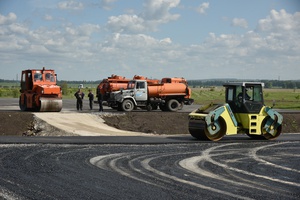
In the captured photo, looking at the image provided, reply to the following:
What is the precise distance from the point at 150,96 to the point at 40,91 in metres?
8.85

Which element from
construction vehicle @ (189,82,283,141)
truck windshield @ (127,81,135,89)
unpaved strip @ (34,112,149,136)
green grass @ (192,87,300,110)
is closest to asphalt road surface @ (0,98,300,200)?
construction vehicle @ (189,82,283,141)

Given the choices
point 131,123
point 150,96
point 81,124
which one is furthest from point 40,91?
point 150,96

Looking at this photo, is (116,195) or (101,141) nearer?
(116,195)

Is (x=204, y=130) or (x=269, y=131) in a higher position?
(x=204, y=130)

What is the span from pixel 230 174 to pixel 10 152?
7.42m

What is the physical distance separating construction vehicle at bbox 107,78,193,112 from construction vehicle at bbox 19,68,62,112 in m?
5.45

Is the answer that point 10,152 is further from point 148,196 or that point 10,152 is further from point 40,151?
point 148,196

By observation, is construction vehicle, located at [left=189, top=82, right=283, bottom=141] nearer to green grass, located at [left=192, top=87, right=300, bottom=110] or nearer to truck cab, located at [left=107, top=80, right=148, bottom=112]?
truck cab, located at [left=107, top=80, right=148, bottom=112]

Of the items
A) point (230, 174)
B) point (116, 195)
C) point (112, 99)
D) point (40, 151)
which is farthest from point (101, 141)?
point (112, 99)

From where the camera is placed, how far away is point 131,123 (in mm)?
30438

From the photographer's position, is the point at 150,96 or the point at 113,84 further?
the point at 113,84

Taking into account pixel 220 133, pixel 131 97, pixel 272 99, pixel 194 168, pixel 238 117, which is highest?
pixel 131 97

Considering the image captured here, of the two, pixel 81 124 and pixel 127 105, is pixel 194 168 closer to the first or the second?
pixel 81 124

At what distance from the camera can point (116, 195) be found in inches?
384
